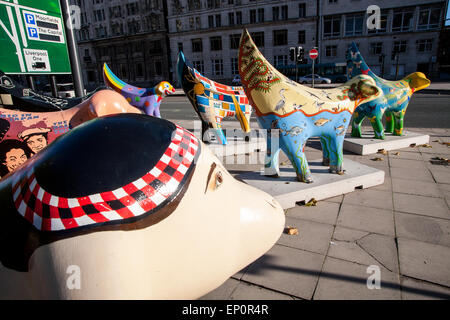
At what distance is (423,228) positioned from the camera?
2654 mm

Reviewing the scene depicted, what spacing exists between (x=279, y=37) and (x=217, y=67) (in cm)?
795

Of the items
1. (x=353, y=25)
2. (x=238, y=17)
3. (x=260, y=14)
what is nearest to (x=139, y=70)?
(x=238, y=17)

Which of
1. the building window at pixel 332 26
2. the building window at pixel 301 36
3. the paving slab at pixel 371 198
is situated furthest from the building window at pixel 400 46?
the paving slab at pixel 371 198

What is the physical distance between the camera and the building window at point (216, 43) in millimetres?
32688

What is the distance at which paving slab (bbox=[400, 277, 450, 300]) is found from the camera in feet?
6.05

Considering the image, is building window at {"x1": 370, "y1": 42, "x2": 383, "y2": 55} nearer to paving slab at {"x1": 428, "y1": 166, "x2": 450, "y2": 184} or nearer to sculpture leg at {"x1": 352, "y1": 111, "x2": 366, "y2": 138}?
sculpture leg at {"x1": 352, "y1": 111, "x2": 366, "y2": 138}

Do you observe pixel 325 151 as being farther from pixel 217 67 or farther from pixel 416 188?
pixel 217 67

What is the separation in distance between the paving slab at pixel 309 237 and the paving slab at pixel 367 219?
8.8 inches

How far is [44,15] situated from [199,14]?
105 feet

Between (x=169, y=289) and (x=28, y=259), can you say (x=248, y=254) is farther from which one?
(x=28, y=259)

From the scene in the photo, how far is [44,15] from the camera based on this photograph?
4742mm

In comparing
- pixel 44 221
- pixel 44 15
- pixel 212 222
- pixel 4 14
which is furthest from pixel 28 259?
pixel 44 15

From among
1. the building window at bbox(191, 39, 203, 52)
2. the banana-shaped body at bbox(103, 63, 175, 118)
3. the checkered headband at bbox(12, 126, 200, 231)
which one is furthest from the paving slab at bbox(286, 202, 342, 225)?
the building window at bbox(191, 39, 203, 52)
